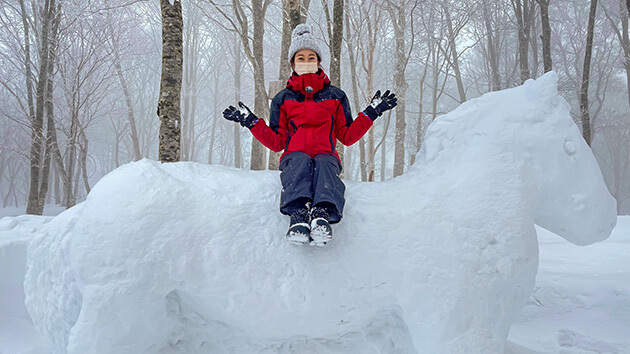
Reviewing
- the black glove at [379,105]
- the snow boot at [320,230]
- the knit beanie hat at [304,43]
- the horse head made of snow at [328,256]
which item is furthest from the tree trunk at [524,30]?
the snow boot at [320,230]

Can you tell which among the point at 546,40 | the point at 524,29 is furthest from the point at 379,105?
the point at 524,29

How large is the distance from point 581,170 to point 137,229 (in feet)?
7.17

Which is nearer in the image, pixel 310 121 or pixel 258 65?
pixel 310 121

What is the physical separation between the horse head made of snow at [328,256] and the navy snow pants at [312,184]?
0.11 meters

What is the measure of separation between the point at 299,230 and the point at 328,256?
212mm

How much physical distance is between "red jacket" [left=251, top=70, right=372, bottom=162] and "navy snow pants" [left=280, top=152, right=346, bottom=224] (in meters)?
0.13

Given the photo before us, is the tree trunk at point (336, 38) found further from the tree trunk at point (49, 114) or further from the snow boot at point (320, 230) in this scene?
the tree trunk at point (49, 114)

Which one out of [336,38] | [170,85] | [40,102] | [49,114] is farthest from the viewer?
[49,114]

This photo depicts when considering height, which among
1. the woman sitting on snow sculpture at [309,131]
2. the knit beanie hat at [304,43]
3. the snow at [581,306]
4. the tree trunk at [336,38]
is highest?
the tree trunk at [336,38]

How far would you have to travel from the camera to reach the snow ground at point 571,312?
2.46m

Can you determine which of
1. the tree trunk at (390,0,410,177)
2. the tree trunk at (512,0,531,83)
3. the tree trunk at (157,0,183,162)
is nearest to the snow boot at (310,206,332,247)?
the tree trunk at (157,0,183,162)

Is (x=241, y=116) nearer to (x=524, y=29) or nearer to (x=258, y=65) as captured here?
(x=258, y=65)

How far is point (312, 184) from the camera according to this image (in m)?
1.73

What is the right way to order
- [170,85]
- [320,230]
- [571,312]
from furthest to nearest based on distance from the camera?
[170,85]
[571,312]
[320,230]
